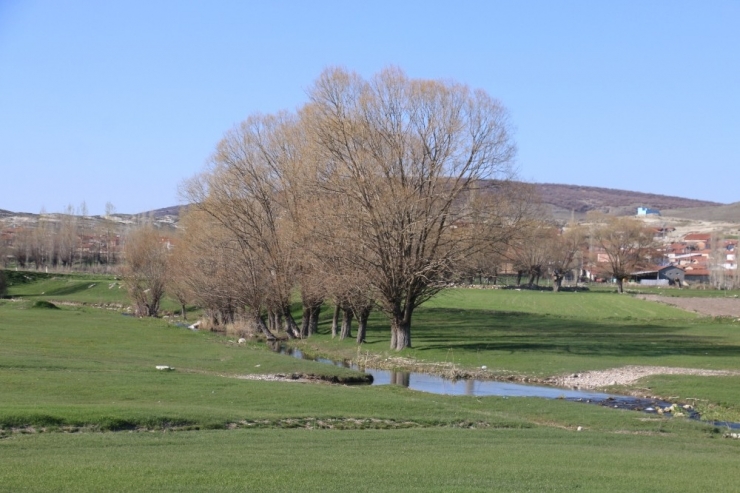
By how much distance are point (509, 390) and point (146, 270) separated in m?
51.3

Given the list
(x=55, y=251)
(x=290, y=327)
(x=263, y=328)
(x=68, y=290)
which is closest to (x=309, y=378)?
(x=290, y=327)

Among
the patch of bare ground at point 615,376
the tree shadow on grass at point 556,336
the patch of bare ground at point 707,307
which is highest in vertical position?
the patch of bare ground at point 707,307

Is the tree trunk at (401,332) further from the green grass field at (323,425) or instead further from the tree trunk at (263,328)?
the tree trunk at (263,328)

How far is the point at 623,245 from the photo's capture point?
474 feet

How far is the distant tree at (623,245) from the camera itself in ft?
473

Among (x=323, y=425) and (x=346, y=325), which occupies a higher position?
(x=346, y=325)

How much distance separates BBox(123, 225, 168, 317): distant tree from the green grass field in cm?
2643

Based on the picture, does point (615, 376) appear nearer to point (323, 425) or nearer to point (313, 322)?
point (323, 425)

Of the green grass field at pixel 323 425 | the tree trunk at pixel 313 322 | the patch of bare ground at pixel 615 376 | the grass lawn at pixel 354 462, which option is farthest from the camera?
the tree trunk at pixel 313 322

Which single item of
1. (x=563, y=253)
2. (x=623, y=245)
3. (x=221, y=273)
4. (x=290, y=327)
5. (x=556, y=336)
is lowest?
(x=290, y=327)

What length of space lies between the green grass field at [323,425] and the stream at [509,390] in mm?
1557

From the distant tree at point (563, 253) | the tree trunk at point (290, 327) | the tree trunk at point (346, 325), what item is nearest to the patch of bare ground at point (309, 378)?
the tree trunk at point (346, 325)

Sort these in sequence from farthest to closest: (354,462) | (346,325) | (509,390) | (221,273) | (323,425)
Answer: (221,273) → (346,325) → (509,390) → (323,425) → (354,462)

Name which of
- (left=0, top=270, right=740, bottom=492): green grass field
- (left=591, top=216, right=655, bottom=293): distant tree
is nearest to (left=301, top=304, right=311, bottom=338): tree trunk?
(left=0, top=270, right=740, bottom=492): green grass field
